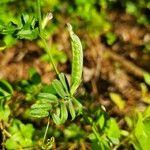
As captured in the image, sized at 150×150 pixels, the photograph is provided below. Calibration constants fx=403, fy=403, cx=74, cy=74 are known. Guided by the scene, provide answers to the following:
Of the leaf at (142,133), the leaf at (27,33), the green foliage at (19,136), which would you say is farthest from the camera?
the green foliage at (19,136)

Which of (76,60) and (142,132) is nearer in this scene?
(76,60)

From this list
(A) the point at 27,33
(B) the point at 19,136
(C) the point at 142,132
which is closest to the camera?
(A) the point at 27,33

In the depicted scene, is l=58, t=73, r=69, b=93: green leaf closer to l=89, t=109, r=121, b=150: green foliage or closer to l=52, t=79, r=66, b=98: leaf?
l=52, t=79, r=66, b=98: leaf

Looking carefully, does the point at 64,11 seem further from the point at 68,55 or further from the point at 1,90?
the point at 1,90

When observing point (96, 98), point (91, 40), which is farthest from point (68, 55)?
point (96, 98)

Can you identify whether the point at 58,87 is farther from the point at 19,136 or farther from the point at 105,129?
the point at 19,136

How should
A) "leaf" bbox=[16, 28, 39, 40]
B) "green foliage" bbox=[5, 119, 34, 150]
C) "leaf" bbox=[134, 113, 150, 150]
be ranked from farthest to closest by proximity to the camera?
"green foliage" bbox=[5, 119, 34, 150] < "leaf" bbox=[134, 113, 150, 150] < "leaf" bbox=[16, 28, 39, 40]

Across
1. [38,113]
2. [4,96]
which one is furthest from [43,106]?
[4,96]

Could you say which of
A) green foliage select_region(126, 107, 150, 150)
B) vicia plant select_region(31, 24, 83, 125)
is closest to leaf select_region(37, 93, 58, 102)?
vicia plant select_region(31, 24, 83, 125)

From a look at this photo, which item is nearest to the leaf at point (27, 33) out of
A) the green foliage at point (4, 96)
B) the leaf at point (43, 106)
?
the leaf at point (43, 106)

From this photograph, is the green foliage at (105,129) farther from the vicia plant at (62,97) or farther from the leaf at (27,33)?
the leaf at (27,33)

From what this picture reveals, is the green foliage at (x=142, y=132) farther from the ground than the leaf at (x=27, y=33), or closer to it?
closer to it
